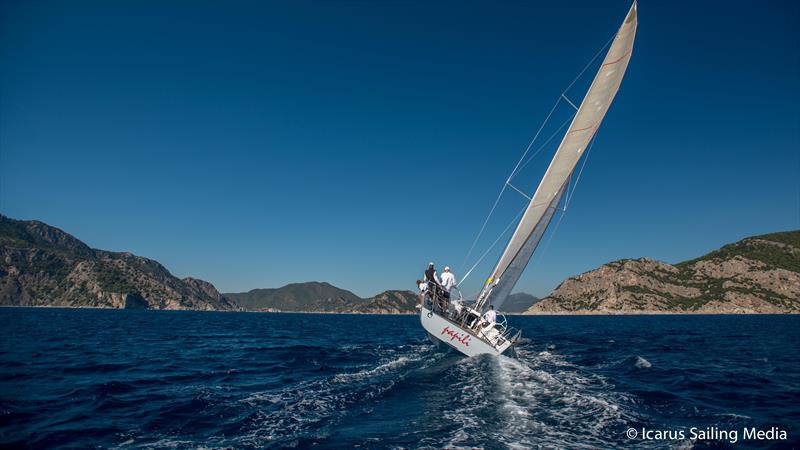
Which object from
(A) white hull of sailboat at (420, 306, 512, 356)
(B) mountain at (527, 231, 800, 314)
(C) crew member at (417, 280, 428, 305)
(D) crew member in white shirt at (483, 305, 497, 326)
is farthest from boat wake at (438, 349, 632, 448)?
(B) mountain at (527, 231, 800, 314)

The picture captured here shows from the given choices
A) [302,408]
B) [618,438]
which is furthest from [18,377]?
[618,438]

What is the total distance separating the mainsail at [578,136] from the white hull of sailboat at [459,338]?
157 inches

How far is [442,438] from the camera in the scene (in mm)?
8047

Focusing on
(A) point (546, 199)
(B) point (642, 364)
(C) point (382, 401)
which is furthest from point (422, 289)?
(B) point (642, 364)

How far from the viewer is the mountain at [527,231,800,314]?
14962 cm

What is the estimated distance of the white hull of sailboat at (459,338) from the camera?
18406 millimetres

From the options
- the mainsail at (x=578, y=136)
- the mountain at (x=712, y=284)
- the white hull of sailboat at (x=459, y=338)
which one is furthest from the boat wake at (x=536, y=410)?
the mountain at (x=712, y=284)

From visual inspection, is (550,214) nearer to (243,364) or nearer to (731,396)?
(731,396)

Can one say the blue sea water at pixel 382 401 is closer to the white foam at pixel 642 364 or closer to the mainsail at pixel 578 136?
the white foam at pixel 642 364

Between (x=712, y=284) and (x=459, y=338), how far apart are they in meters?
202

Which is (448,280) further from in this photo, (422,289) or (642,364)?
(642,364)

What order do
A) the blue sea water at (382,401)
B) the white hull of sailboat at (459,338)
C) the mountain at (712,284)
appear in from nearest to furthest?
the blue sea water at (382,401) → the white hull of sailboat at (459,338) → the mountain at (712,284)

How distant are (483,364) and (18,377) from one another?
653 inches

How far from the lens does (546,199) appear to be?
744 inches
